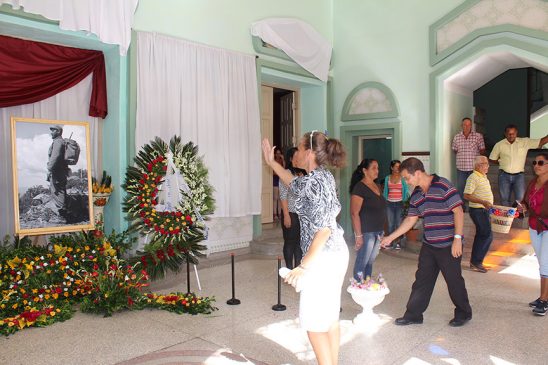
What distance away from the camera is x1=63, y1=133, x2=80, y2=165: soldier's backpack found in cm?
553

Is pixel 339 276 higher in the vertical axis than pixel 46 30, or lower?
lower

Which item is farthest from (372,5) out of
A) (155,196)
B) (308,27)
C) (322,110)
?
(155,196)

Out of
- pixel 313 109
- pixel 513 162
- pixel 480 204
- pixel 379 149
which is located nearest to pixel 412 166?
pixel 480 204

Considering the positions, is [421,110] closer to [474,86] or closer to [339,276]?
[474,86]

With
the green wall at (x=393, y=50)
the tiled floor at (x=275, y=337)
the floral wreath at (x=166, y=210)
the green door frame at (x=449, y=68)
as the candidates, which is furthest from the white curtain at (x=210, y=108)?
the green door frame at (x=449, y=68)

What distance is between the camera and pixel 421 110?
Answer: 8648 mm

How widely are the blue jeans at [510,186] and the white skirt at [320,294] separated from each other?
5.99 m

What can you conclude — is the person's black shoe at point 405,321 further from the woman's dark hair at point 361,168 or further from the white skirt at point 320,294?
the white skirt at point 320,294

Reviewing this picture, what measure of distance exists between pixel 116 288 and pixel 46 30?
10.9ft

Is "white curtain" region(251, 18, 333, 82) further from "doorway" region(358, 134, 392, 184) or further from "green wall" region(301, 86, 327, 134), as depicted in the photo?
"doorway" region(358, 134, 392, 184)

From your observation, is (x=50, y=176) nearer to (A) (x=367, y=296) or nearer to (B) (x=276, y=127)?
(A) (x=367, y=296)

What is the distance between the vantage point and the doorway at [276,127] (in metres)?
9.23

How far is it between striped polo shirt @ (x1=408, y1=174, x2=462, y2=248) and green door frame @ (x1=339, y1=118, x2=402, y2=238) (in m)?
4.86

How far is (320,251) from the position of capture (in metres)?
2.82
